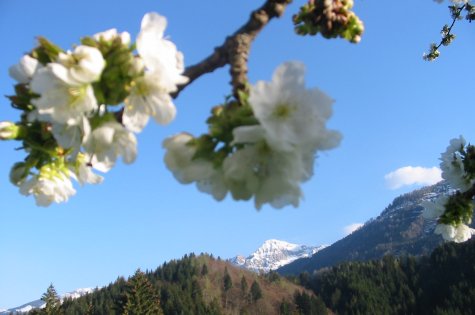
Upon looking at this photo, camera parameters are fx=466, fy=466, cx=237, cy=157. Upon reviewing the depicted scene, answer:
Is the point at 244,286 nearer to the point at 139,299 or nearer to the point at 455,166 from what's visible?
the point at 139,299

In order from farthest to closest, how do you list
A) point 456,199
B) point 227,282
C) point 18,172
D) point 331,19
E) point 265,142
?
point 227,282
point 456,199
point 331,19
point 18,172
point 265,142

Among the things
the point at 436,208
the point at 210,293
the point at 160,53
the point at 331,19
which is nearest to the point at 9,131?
the point at 160,53

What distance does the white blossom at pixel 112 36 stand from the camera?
1663mm

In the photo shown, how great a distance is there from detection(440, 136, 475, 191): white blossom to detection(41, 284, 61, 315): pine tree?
6344 centimetres

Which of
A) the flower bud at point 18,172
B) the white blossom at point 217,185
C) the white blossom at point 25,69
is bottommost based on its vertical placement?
the white blossom at point 217,185

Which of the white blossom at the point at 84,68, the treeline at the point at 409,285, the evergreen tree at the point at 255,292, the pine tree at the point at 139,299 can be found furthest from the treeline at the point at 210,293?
the white blossom at the point at 84,68

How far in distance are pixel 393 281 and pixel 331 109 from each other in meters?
113

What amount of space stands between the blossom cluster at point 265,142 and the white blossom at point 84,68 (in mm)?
357

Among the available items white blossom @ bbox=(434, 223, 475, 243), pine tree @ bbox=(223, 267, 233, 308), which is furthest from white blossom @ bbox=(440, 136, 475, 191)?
pine tree @ bbox=(223, 267, 233, 308)

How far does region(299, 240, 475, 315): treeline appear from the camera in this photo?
310ft

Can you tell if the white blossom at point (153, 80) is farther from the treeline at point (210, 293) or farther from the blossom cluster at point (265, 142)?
the treeline at point (210, 293)

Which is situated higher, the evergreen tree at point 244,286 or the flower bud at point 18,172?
the evergreen tree at point 244,286

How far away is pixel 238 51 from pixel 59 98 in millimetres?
641

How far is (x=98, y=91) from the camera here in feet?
5.22
